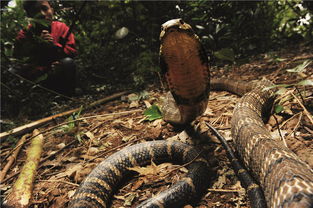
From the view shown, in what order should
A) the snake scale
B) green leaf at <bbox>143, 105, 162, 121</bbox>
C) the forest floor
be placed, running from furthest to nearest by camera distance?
1. green leaf at <bbox>143, 105, 162, 121</bbox>
2. the forest floor
3. the snake scale

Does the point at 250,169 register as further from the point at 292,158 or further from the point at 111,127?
the point at 111,127

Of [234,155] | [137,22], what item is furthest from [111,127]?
[137,22]

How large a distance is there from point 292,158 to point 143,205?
116 centimetres

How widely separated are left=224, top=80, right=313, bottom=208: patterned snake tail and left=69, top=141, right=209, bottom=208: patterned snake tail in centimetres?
42

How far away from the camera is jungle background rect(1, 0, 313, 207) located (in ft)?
10.1

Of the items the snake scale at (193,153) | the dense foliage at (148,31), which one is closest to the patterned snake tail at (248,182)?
the snake scale at (193,153)

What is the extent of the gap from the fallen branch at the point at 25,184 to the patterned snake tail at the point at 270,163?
208 cm

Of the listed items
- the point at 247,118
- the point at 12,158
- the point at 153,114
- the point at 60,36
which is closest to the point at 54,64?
the point at 60,36

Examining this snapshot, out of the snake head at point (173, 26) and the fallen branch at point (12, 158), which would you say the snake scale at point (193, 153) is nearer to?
the snake head at point (173, 26)

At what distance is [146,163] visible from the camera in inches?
94.3

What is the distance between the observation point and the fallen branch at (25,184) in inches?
77.1

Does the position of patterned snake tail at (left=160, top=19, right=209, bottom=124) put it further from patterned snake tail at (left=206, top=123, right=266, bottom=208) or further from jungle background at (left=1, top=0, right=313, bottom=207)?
patterned snake tail at (left=206, top=123, right=266, bottom=208)

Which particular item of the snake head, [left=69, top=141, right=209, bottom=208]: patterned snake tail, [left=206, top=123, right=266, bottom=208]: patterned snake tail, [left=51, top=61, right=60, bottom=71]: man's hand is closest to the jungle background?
[left=69, top=141, right=209, bottom=208]: patterned snake tail

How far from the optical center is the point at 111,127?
324cm
